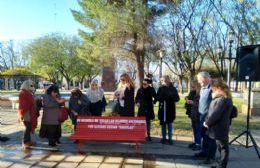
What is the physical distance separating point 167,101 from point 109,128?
169 cm

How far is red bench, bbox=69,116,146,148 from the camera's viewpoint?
9.80 metres

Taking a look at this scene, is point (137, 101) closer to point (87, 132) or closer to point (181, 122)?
point (87, 132)

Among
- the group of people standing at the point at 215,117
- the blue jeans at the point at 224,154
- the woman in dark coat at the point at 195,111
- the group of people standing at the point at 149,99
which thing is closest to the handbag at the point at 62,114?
the group of people standing at the point at 149,99

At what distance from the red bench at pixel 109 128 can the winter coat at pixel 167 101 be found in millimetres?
800

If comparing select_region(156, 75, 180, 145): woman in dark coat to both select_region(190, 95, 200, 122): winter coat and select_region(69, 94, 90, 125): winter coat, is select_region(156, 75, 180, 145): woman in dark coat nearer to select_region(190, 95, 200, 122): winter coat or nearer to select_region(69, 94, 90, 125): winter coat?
select_region(190, 95, 200, 122): winter coat

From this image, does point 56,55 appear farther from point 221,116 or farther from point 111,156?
point 221,116

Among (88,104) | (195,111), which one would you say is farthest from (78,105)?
(195,111)

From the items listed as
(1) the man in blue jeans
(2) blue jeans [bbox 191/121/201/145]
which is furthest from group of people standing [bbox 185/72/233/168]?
(2) blue jeans [bbox 191/121/201/145]

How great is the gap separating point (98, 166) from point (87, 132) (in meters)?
1.87

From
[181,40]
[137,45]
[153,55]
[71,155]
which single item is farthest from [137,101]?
[181,40]

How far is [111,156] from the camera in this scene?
9.16 m

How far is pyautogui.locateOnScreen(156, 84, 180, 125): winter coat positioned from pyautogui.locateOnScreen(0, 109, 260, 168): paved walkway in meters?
0.74

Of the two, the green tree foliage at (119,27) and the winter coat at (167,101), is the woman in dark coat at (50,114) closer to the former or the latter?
the winter coat at (167,101)

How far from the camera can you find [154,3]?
22906 mm
